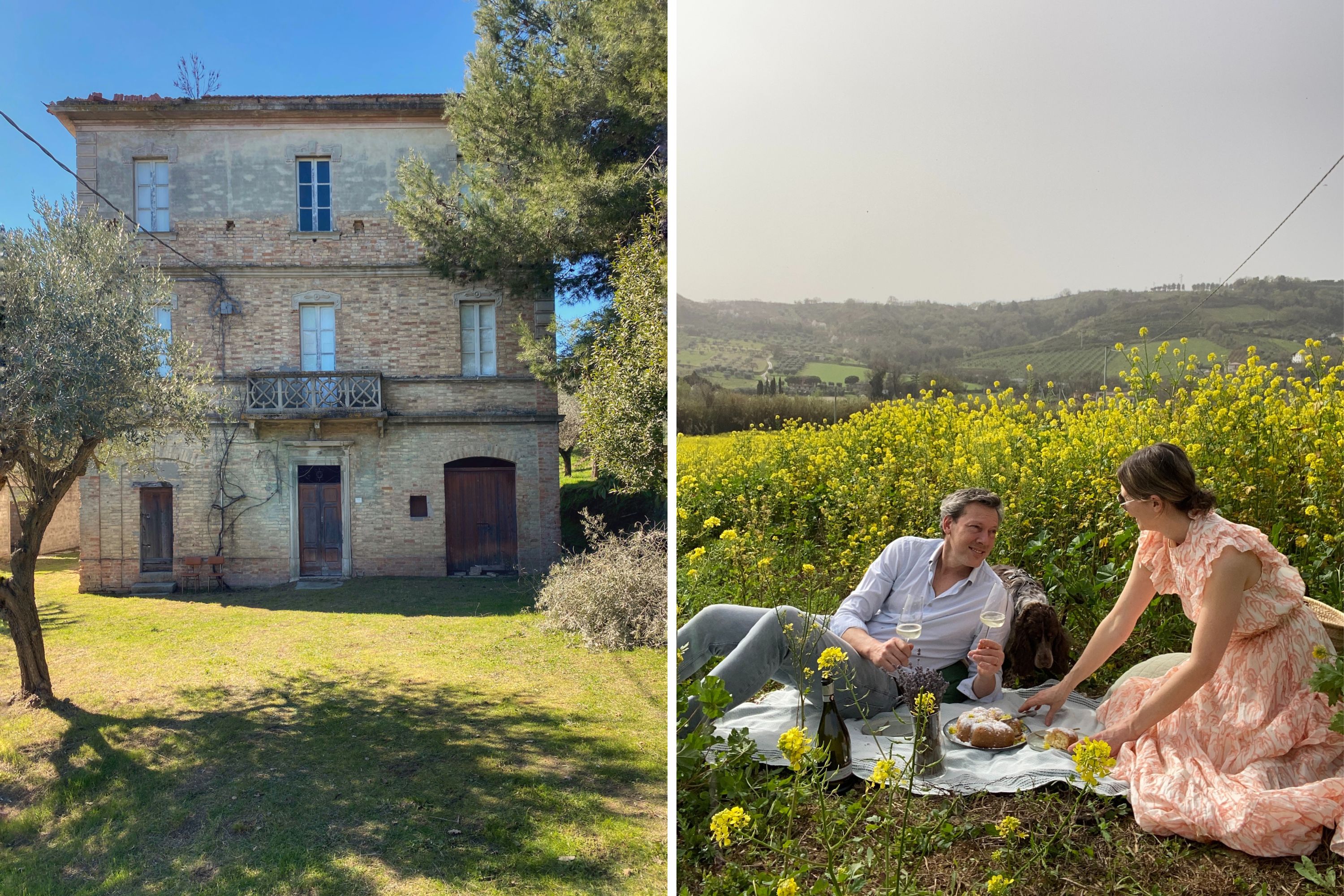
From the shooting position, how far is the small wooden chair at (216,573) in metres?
3.65

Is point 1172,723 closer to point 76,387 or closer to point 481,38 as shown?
point 481,38

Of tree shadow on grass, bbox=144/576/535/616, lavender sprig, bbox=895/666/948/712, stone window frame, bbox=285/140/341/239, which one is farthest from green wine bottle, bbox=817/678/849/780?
stone window frame, bbox=285/140/341/239

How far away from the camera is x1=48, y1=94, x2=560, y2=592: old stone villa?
356 cm

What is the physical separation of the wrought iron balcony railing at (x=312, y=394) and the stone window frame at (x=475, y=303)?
426 mm

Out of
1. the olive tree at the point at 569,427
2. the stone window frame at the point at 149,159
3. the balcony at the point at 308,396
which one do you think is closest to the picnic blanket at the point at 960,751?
the olive tree at the point at 569,427

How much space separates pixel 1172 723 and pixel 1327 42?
1559 millimetres

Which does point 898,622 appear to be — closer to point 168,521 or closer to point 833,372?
point 833,372

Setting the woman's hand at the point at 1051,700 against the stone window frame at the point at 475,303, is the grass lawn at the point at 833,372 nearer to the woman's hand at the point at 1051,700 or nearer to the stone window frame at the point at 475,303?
the woman's hand at the point at 1051,700

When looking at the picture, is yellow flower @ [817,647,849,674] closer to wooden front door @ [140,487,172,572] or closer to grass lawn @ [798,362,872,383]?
grass lawn @ [798,362,872,383]

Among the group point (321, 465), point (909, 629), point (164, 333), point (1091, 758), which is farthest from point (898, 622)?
point (164, 333)

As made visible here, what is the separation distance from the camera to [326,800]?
10.3 feet

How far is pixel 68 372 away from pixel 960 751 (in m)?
3.83

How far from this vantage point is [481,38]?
3.70m

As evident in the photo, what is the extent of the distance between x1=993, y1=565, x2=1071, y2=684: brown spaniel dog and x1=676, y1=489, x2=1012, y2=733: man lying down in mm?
25
